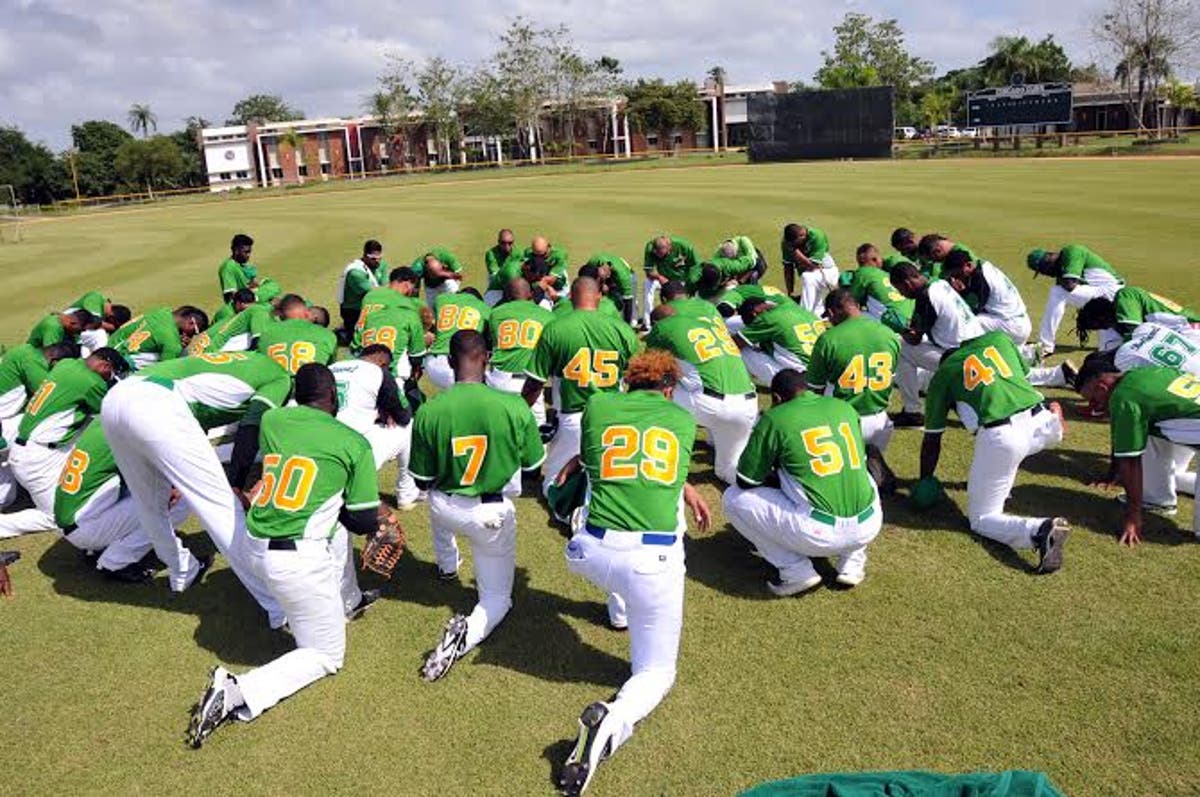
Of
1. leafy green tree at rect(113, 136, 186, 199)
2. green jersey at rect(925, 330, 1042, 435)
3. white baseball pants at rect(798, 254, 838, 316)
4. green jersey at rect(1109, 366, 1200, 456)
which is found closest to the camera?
green jersey at rect(1109, 366, 1200, 456)

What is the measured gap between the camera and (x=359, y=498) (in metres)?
5.64

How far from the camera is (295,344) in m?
8.32

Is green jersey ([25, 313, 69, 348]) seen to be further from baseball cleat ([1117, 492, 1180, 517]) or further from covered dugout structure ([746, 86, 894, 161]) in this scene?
covered dugout structure ([746, 86, 894, 161])

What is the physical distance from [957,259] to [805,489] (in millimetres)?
6199

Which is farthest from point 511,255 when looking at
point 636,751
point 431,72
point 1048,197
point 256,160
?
point 256,160

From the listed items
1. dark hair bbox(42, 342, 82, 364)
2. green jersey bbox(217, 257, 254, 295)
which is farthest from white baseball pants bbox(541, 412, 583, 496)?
green jersey bbox(217, 257, 254, 295)

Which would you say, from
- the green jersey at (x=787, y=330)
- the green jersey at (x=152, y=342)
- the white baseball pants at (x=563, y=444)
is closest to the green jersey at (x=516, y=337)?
the white baseball pants at (x=563, y=444)

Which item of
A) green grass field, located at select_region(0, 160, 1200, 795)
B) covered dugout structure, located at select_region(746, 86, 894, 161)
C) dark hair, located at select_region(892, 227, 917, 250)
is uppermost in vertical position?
covered dugout structure, located at select_region(746, 86, 894, 161)

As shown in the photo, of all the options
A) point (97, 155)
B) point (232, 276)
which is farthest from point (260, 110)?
point (232, 276)

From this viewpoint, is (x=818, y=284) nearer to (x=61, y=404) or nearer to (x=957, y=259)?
(x=957, y=259)

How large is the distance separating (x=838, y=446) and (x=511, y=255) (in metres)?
9.28

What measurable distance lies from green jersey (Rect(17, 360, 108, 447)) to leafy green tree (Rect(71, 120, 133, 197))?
94948 millimetres

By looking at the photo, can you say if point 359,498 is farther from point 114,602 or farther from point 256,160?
point 256,160

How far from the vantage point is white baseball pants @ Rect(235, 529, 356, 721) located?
17.3ft
